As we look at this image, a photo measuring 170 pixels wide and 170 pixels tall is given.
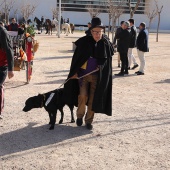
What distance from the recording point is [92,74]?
16.6 ft

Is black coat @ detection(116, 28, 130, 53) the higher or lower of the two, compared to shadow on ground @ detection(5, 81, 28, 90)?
higher

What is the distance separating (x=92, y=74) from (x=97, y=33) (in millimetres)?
649

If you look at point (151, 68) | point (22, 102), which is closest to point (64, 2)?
point (151, 68)

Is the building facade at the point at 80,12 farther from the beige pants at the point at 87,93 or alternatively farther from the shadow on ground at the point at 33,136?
the shadow on ground at the point at 33,136

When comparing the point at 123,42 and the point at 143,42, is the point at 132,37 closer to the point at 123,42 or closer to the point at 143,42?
the point at 143,42

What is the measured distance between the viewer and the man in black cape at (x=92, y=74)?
16.1ft

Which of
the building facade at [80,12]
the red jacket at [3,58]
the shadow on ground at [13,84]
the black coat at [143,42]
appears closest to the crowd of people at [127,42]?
the black coat at [143,42]

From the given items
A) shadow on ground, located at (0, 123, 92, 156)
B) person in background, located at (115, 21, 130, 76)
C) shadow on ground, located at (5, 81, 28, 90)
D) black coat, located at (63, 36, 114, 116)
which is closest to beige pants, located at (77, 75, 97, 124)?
black coat, located at (63, 36, 114, 116)

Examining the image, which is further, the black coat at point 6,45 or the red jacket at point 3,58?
the red jacket at point 3,58

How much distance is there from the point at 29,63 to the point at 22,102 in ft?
6.63

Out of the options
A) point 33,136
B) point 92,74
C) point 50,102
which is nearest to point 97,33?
point 92,74

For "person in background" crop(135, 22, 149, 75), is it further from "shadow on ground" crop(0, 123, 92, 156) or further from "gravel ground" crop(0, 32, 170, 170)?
"shadow on ground" crop(0, 123, 92, 156)

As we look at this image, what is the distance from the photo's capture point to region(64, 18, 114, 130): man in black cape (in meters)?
4.90

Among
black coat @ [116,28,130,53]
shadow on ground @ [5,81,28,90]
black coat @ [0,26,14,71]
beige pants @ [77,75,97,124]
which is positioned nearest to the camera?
black coat @ [0,26,14,71]
